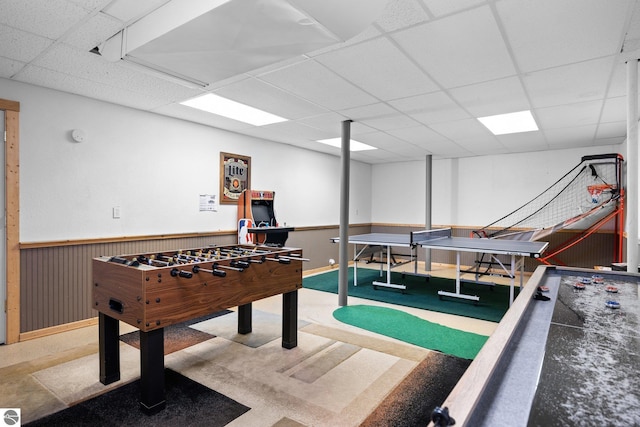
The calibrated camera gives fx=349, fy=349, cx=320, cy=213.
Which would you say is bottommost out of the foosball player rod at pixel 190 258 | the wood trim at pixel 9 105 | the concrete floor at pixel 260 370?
the concrete floor at pixel 260 370

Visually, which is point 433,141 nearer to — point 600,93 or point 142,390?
point 600,93

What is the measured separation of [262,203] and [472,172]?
15.2 feet

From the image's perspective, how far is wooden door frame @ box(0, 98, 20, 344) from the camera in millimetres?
3242

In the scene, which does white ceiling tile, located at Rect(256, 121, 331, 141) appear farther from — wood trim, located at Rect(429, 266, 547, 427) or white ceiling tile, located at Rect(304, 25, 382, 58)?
wood trim, located at Rect(429, 266, 547, 427)

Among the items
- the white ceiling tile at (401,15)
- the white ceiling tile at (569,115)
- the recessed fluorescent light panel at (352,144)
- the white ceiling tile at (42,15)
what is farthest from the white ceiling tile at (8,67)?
the white ceiling tile at (569,115)

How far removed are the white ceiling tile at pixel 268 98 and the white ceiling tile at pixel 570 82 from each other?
2.19 meters

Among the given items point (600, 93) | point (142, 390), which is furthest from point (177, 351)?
point (600, 93)

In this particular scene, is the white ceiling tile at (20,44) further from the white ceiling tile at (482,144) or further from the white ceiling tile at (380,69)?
the white ceiling tile at (482,144)

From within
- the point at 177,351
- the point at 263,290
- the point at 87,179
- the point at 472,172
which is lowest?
the point at 177,351

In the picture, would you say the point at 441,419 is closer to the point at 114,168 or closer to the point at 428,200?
the point at 114,168

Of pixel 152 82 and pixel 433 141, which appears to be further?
pixel 433 141

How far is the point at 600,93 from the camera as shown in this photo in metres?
3.45

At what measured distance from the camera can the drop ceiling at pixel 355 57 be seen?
6.59 feet

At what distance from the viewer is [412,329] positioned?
370 cm
